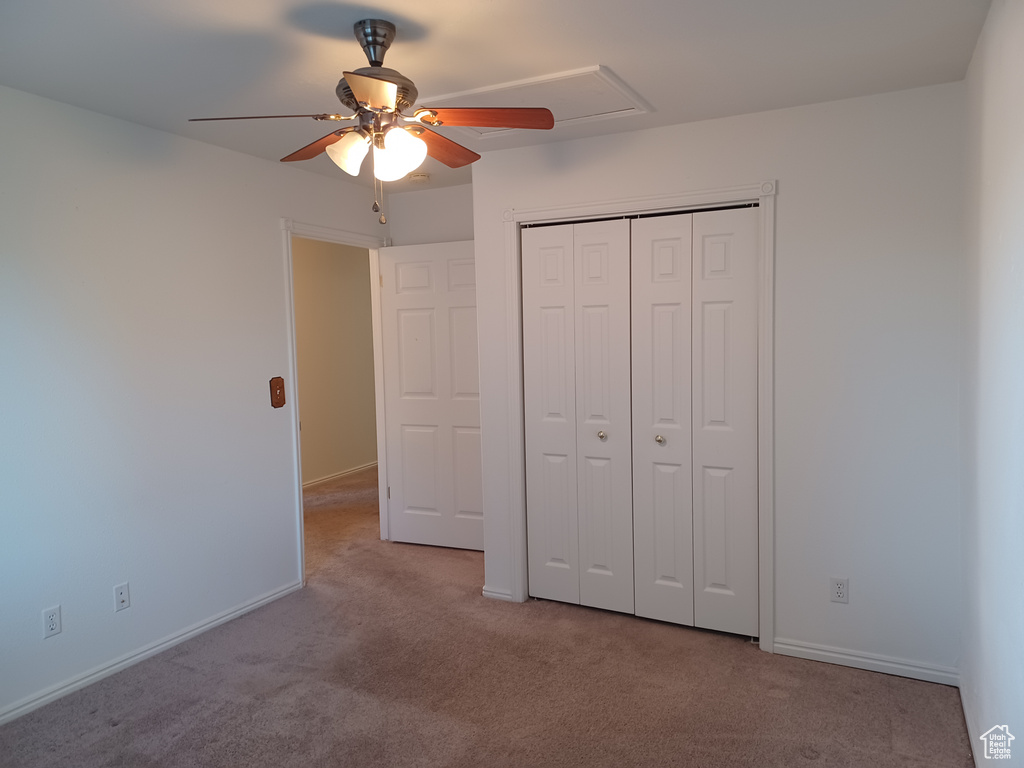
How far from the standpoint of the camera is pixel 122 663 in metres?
2.98

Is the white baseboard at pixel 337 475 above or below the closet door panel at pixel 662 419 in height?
below

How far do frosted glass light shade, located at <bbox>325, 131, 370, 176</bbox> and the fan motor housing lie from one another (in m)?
0.10

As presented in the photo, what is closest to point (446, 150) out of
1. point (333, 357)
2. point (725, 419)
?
point (725, 419)

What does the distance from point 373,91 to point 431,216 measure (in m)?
2.78

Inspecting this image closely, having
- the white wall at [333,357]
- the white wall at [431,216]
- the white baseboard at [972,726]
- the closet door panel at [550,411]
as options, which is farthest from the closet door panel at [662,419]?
the white wall at [333,357]

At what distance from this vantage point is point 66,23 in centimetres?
204

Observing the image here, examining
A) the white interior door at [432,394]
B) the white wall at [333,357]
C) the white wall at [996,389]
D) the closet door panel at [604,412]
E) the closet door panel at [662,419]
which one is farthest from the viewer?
the white wall at [333,357]

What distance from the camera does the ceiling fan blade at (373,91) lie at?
1.80 m

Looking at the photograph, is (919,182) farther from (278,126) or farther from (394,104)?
(278,126)

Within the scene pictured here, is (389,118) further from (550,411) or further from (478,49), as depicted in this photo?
(550,411)

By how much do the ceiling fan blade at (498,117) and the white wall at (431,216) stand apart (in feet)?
8.00

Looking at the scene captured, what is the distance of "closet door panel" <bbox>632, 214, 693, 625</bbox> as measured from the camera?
3.17 metres

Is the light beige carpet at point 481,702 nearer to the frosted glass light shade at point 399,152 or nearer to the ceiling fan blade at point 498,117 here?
the frosted glass light shade at point 399,152
